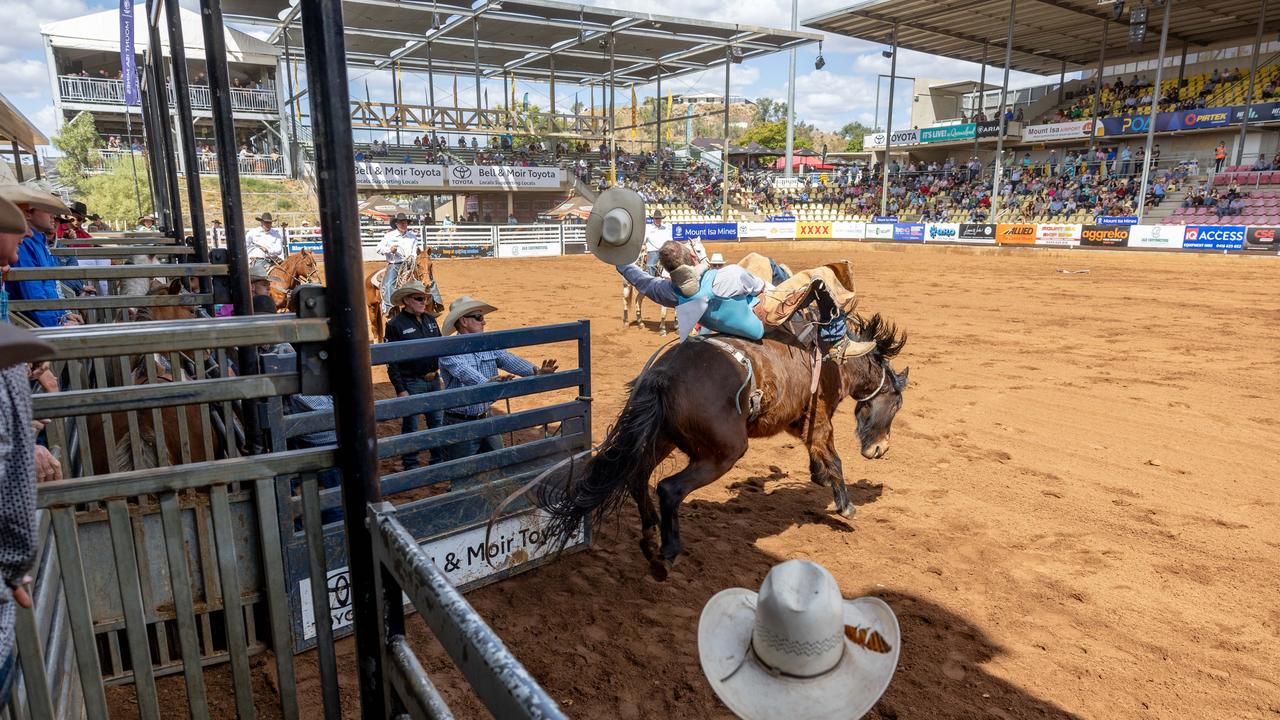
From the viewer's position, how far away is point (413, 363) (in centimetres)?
515

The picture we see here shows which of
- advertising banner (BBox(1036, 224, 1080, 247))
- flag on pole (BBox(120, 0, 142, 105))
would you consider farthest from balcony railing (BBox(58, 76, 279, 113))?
advertising banner (BBox(1036, 224, 1080, 247))

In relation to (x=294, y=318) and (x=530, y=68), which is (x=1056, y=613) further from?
(x=530, y=68)

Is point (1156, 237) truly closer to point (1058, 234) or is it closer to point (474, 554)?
point (1058, 234)

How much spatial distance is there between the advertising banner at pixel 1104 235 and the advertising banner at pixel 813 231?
9.81m

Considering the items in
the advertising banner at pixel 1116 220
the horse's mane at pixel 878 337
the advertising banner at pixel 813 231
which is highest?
the advertising banner at pixel 1116 220

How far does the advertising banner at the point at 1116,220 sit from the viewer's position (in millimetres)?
24513

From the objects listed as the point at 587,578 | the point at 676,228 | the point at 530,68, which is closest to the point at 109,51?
the point at 530,68

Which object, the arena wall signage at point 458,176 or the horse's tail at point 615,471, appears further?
the arena wall signage at point 458,176

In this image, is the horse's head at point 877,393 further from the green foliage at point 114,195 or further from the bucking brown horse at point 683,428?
the green foliage at point 114,195

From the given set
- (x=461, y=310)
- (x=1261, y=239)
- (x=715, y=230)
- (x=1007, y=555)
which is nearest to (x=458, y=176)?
(x=715, y=230)

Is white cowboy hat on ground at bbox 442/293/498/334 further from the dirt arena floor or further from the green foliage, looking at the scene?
the green foliage

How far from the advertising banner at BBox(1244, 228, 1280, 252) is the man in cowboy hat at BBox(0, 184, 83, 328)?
26.6 m

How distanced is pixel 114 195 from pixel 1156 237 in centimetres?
3747

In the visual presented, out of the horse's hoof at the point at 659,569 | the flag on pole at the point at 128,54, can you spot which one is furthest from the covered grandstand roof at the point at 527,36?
the horse's hoof at the point at 659,569
